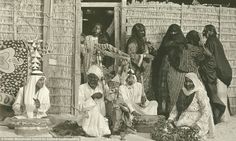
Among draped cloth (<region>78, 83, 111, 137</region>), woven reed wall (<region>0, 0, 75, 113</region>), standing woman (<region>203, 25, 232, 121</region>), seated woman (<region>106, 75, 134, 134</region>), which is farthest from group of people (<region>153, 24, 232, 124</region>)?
woven reed wall (<region>0, 0, 75, 113</region>)

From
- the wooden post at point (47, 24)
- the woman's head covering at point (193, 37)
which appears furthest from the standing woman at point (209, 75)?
the wooden post at point (47, 24)

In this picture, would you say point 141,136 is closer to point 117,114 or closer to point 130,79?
point 117,114

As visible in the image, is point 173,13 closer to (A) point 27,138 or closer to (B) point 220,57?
(B) point 220,57

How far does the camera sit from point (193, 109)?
981 centimetres

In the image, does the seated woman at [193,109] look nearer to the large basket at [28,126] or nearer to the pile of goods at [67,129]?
the pile of goods at [67,129]

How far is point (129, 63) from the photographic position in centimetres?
1095

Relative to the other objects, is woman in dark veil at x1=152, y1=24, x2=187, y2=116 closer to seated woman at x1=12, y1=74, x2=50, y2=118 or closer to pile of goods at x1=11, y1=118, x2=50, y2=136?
seated woman at x1=12, y1=74, x2=50, y2=118

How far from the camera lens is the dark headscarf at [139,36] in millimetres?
11500

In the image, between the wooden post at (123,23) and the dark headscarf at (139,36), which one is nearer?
the dark headscarf at (139,36)

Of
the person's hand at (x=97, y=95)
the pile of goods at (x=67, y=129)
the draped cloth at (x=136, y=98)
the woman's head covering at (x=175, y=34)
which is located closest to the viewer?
the pile of goods at (x=67, y=129)

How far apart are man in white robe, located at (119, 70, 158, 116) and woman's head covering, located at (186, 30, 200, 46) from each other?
1850 millimetres

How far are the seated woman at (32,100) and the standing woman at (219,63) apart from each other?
3987 mm

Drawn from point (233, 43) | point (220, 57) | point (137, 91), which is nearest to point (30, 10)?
point (137, 91)

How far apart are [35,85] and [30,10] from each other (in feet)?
5.96
